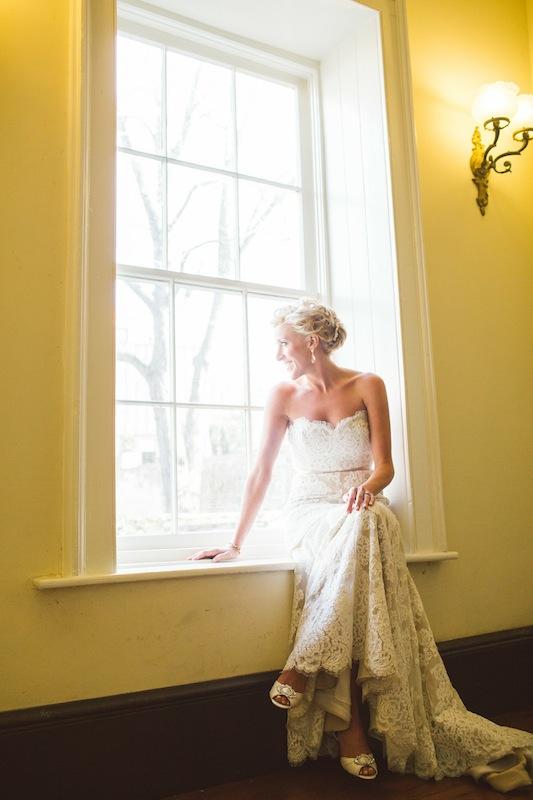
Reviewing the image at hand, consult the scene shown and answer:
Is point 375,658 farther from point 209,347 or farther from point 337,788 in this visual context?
point 209,347

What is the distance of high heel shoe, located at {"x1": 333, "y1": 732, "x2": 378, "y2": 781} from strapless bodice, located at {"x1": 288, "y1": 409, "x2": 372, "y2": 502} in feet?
2.97

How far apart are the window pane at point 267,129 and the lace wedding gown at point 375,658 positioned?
1633 millimetres

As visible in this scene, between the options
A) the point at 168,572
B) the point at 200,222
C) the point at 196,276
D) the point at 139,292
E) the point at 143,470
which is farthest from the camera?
the point at 200,222

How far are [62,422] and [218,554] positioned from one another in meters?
0.81

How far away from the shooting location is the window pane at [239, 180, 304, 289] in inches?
128

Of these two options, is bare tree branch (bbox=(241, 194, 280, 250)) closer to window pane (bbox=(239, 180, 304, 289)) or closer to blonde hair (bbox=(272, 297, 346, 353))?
window pane (bbox=(239, 180, 304, 289))

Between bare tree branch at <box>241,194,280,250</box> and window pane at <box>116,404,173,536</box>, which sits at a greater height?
bare tree branch at <box>241,194,280,250</box>

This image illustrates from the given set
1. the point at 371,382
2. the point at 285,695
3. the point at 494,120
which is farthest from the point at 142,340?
the point at 494,120

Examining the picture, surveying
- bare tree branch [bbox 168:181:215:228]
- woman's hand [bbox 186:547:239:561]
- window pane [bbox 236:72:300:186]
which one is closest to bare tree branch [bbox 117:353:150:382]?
bare tree branch [bbox 168:181:215:228]

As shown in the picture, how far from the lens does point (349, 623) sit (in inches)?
90.6

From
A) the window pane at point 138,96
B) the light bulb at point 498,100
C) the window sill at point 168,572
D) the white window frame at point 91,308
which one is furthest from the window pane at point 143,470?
the light bulb at point 498,100

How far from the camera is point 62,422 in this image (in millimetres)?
2189

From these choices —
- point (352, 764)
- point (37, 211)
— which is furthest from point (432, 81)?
point (352, 764)

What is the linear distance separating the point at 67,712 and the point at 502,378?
7.67 ft
